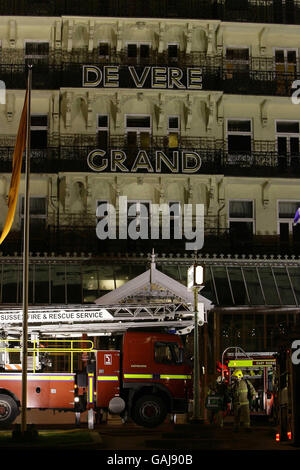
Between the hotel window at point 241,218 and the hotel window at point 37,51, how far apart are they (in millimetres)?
10554

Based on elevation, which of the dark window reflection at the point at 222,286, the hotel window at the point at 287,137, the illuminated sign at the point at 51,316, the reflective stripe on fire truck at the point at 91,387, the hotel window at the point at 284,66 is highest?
the hotel window at the point at 284,66

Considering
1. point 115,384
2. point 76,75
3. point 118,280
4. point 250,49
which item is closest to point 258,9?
point 250,49

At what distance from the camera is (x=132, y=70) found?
40.0 meters

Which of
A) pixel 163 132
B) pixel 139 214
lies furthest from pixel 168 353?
pixel 163 132

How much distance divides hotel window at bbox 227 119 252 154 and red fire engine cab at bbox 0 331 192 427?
14929 mm

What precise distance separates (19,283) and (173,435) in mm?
14193

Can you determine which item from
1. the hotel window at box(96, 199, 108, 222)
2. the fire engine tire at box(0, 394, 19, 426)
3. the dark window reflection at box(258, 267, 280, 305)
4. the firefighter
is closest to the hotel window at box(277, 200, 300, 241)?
the dark window reflection at box(258, 267, 280, 305)

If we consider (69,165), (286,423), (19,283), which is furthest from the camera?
(69,165)

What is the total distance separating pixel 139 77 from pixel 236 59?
17.0 feet

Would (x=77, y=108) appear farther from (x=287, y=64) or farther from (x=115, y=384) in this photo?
(x=115, y=384)

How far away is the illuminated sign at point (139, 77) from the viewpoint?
39812 millimetres

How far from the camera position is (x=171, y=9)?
138ft

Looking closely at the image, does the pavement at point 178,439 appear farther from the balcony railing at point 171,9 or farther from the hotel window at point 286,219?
the balcony railing at point 171,9


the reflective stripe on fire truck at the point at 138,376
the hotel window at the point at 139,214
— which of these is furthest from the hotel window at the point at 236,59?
the reflective stripe on fire truck at the point at 138,376
